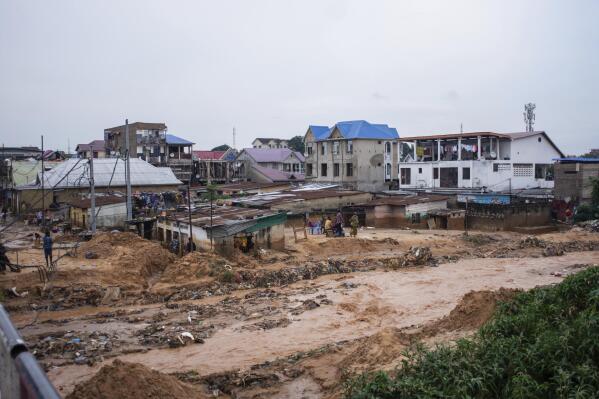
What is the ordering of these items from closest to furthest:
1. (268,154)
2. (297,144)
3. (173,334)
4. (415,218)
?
(173,334) → (415,218) → (268,154) → (297,144)

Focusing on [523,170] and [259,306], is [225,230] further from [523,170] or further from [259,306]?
[523,170]

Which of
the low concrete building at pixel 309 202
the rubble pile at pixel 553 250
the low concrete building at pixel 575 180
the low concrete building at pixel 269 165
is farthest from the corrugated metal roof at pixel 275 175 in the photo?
the rubble pile at pixel 553 250

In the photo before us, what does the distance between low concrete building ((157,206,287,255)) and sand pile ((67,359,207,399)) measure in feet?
49.3

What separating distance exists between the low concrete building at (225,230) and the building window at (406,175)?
29.1 m

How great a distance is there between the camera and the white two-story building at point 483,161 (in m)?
48.4

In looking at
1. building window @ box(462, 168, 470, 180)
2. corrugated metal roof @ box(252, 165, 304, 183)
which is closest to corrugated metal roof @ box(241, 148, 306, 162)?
corrugated metal roof @ box(252, 165, 304, 183)

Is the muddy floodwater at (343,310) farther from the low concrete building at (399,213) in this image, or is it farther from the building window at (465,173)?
the building window at (465,173)

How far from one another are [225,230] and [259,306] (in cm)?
737

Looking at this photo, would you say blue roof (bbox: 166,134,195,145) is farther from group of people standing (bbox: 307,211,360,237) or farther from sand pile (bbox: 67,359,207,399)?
sand pile (bbox: 67,359,207,399)

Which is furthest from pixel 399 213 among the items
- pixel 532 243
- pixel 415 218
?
pixel 532 243

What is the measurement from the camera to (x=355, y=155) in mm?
61188

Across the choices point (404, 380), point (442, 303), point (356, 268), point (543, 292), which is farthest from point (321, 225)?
point (404, 380)

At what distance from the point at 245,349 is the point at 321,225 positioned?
22.9 m

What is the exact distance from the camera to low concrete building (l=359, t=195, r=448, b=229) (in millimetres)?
39500
